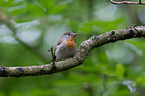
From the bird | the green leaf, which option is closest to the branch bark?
the green leaf

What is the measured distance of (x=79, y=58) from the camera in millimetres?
2867

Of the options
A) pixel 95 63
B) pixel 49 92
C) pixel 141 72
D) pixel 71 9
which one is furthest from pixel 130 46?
pixel 71 9

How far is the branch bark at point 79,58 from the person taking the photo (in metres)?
2.66

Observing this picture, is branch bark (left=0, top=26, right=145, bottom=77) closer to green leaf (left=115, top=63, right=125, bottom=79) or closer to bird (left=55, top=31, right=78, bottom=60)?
green leaf (left=115, top=63, right=125, bottom=79)

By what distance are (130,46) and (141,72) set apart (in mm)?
517

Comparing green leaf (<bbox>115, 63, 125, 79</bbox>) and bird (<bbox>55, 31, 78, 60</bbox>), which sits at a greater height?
bird (<bbox>55, 31, 78, 60</bbox>)

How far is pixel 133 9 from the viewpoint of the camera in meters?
7.44

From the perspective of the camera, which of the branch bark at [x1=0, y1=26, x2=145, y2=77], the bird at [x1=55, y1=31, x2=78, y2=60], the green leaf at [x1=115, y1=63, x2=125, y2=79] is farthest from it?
the bird at [x1=55, y1=31, x2=78, y2=60]

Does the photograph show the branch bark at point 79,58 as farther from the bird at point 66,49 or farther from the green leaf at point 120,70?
the bird at point 66,49

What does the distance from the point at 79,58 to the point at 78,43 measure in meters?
2.48

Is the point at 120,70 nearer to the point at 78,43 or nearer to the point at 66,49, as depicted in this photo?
the point at 66,49

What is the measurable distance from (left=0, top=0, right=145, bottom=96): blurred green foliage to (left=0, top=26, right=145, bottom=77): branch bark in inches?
30.8

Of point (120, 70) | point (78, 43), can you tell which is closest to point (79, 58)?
point (120, 70)

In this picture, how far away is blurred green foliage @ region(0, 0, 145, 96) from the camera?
3908 mm
